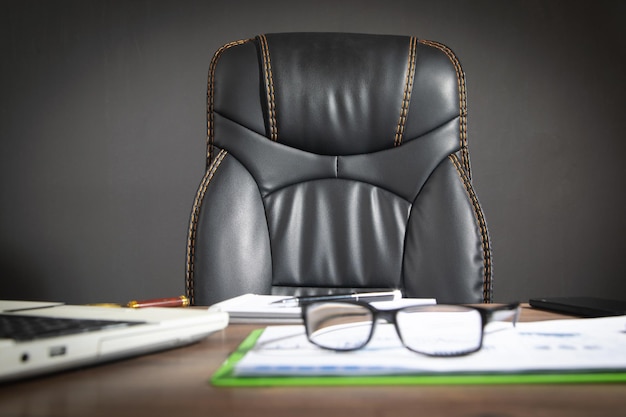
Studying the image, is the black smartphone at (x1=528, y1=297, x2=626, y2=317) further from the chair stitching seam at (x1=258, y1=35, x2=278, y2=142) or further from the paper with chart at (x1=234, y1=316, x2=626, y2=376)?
the chair stitching seam at (x1=258, y1=35, x2=278, y2=142)

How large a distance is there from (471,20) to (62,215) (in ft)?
5.72

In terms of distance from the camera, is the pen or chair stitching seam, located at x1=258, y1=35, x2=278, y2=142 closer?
the pen

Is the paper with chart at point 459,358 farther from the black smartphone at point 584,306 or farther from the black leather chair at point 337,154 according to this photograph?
the black leather chair at point 337,154

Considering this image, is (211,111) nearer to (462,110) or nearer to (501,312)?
(462,110)

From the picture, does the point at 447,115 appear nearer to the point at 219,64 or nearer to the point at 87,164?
the point at 219,64

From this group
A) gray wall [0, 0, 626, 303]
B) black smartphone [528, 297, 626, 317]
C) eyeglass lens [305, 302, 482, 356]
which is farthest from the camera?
gray wall [0, 0, 626, 303]

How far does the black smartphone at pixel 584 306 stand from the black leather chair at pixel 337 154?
38 cm

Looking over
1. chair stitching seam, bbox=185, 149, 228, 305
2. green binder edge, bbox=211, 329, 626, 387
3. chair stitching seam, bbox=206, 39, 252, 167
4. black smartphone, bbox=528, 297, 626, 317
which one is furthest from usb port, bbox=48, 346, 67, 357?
chair stitching seam, bbox=206, 39, 252, 167

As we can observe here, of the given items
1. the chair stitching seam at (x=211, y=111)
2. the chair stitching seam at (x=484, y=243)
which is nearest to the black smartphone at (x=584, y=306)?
the chair stitching seam at (x=484, y=243)

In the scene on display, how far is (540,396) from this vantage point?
12.3 inches

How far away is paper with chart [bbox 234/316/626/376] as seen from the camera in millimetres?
353

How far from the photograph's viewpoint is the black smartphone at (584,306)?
65cm

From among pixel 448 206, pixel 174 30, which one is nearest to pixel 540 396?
pixel 448 206

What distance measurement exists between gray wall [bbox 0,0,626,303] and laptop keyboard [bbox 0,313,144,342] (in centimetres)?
174
